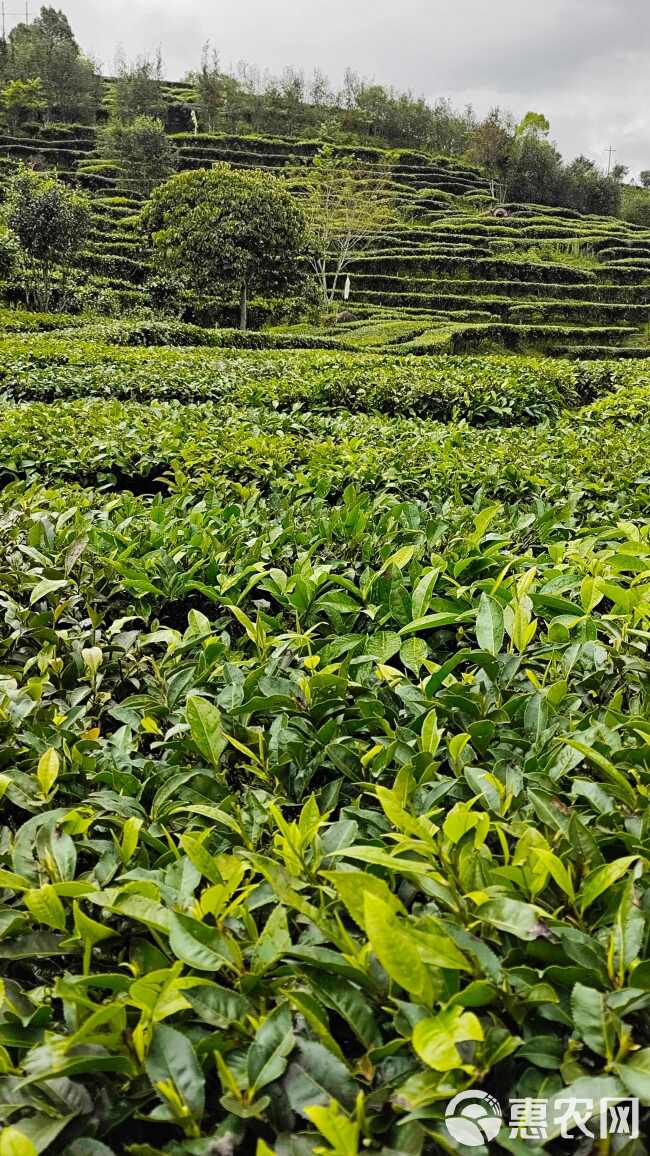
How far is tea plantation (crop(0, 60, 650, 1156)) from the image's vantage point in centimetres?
68

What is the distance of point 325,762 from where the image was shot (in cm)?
118

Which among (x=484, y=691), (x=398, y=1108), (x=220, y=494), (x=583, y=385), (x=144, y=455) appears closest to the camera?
(x=398, y=1108)

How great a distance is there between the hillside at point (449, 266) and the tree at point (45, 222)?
Answer: 6.70 feet

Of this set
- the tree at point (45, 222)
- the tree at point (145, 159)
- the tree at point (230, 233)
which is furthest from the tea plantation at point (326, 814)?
the tree at point (145, 159)

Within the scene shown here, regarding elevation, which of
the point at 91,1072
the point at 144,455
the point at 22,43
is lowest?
the point at 91,1072

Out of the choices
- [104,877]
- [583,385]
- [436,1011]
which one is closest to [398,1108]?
[436,1011]

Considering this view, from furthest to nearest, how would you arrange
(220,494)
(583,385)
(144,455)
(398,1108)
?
1. (583,385)
2. (144,455)
3. (220,494)
4. (398,1108)

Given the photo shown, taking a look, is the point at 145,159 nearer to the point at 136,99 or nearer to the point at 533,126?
the point at 136,99

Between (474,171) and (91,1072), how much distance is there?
218ft

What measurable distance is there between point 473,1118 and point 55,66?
68.8 m

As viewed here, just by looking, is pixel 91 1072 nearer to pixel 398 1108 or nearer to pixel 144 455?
pixel 398 1108

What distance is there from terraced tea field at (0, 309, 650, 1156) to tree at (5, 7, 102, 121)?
6388 cm

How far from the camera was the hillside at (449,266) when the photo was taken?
24109 millimetres

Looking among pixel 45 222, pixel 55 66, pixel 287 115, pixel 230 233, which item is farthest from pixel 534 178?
pixel 45 222
